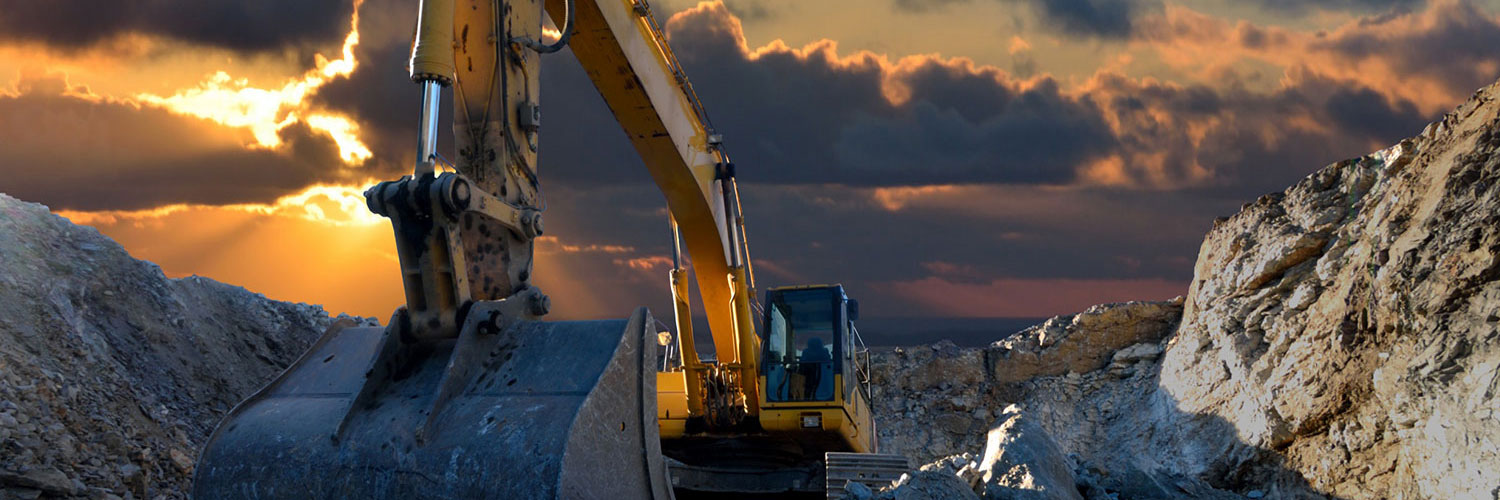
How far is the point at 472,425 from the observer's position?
181 inches

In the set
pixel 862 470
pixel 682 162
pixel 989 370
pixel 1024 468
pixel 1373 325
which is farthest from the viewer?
pixel 989 370

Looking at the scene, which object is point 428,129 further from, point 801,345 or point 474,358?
point 801,345

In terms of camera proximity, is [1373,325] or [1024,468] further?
[1373,325]

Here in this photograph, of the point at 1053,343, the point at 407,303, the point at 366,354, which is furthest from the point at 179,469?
the point at 1053,343

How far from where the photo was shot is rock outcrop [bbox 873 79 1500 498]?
8938 millimetres

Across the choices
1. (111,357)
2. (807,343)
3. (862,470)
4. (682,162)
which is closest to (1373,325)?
(807,343)

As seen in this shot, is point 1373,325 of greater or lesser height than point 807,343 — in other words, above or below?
above

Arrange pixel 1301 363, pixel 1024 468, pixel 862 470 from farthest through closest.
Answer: pixel 1301 363 → pixel 862 470 → pixel 1024 468

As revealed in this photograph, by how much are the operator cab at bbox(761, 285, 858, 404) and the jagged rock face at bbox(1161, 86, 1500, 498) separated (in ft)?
16.6

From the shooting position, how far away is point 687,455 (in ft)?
30.4

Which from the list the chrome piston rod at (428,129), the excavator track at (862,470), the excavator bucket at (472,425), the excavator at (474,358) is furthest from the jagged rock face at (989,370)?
the chrome piston rod at (428,129)

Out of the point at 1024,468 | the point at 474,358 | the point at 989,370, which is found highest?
the point at 989,370

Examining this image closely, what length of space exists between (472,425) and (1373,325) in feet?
31.8

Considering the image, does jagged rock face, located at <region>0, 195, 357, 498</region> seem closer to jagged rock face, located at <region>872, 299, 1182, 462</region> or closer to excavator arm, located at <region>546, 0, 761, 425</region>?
excavator arm, located at <region>546, 0, 761, 425</region>
